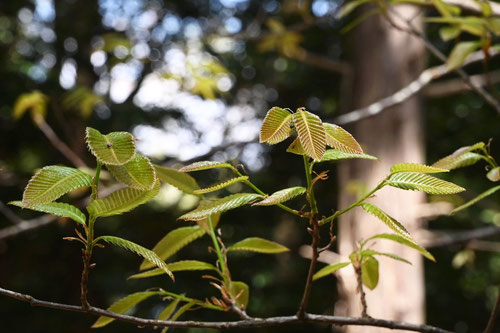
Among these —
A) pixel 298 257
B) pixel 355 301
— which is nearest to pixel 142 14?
pixel 298 257

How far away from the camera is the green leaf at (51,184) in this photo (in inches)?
14.6

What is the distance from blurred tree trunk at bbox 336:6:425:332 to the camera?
180 centimetres

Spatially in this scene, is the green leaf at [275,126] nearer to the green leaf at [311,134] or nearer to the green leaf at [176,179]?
the green leaf at [311,134]

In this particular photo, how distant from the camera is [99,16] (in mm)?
3523

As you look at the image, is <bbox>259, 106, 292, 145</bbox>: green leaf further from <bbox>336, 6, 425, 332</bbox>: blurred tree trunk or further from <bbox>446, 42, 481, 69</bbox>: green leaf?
<bbox>336, 6, 425, 332</bbox>: blurred tree trunk

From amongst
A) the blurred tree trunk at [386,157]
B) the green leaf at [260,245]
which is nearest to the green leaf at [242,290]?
the green leaf at [260,245]

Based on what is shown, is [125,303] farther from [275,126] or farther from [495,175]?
[495,175]

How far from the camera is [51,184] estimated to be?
0.38 metres

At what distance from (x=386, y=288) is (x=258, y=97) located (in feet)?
8.45

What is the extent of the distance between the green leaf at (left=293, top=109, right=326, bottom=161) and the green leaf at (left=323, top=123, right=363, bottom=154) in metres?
0.01

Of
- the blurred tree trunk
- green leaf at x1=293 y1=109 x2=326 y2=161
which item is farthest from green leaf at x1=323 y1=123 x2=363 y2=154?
the blurred tree trunk

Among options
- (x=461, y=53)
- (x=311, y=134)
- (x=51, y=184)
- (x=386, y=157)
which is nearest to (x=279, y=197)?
(x=311, y=134)

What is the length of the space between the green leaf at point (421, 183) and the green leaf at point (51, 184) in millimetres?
243

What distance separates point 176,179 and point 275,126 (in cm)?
17
